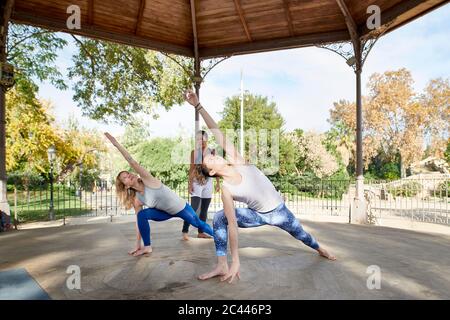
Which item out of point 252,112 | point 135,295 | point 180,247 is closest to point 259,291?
point 135,295

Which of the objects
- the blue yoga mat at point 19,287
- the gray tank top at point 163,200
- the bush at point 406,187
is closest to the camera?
the blue yoga mat at point 19,287

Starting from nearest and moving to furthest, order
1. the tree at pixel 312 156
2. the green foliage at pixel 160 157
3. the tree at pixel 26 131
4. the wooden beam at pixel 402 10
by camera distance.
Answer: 1. the wooden beam at pixel 402 10
2. the tree at pixel 26 131
3. the green foliage at pixel 160 157
4. the tree at pixel 312 156

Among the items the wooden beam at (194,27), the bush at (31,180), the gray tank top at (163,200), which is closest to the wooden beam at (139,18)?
the wooden beam at (194,27)

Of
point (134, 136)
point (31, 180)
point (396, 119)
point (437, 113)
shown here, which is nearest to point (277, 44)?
point (31, 180)

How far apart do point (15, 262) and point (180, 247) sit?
6.93 feet

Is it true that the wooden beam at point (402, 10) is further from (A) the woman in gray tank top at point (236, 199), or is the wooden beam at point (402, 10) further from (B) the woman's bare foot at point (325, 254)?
(A) the woman in gray tank top at point (236, 199)

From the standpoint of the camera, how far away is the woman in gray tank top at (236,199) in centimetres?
320

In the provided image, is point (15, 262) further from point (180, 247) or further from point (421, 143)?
point (421, 143)

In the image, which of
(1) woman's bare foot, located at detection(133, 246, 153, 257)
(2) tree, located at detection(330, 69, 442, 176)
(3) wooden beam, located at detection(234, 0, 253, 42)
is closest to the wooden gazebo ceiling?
(3) wooden beam, located at detection(234, 0, 253, 42)

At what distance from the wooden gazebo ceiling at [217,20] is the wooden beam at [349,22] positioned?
6.5 inches

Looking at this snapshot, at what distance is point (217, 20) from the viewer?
7902mm

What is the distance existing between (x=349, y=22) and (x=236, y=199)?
6044 millimetres

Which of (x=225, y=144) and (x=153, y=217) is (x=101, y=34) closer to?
(x=153, y=217)

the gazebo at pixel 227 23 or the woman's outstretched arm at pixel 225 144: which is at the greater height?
the gazebo at pixel 227 23
